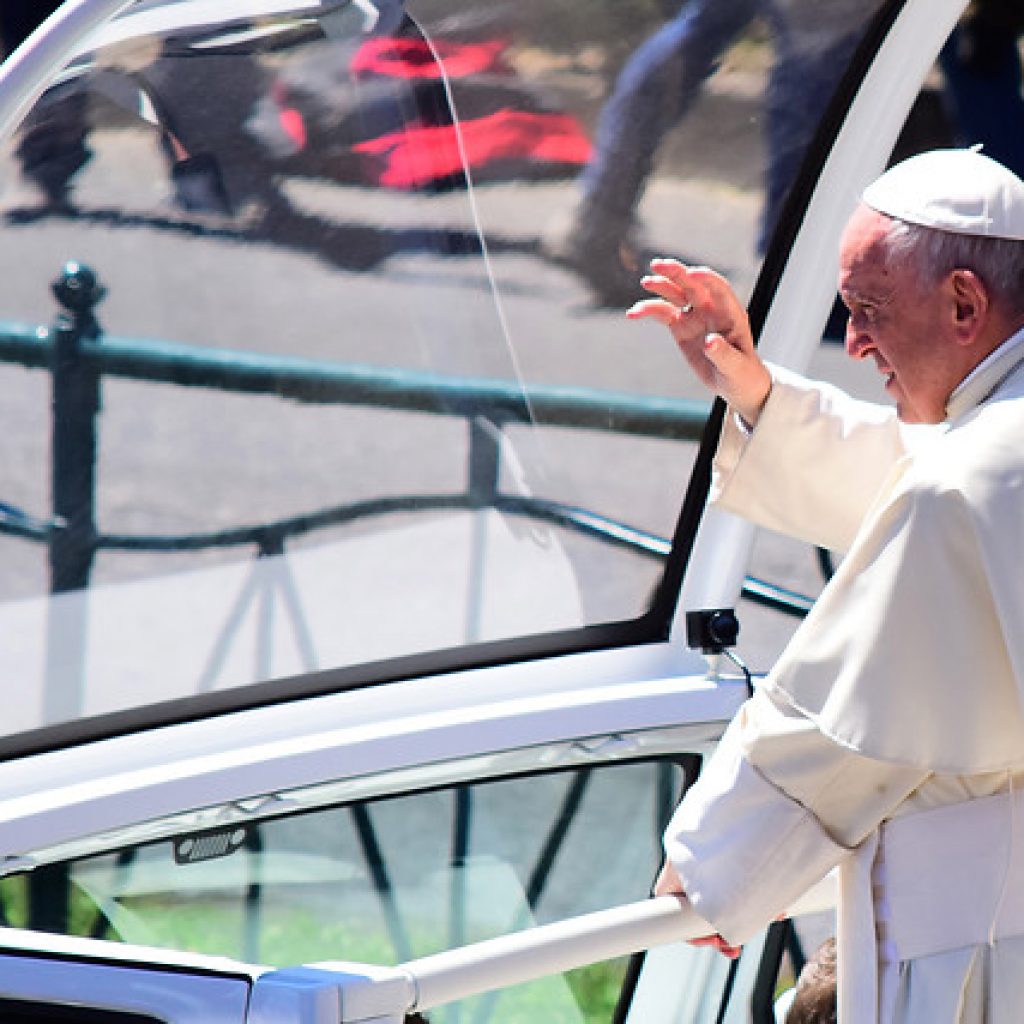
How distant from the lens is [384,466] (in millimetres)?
3301

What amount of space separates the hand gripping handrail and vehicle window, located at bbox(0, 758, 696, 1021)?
90cm

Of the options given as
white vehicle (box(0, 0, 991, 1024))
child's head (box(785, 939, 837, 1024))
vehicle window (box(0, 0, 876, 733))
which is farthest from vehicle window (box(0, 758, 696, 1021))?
child's head (box(785, 939, 837, 1024))

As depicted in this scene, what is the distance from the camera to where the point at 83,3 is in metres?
2.43

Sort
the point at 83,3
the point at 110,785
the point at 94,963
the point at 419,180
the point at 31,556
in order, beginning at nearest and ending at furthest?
the point at 94,963
the point at 83,3
the point at 110,785
the point at 31,556
the point at 419,180

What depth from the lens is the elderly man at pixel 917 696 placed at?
204cm

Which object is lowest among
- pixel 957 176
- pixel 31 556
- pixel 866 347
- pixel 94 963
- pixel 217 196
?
pixel 94 963

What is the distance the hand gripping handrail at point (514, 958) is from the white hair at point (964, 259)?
2.21 feet

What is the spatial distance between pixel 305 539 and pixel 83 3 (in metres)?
1.05

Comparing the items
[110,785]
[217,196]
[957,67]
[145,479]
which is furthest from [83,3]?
[957,67]

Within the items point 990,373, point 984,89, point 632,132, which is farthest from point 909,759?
point 984,89

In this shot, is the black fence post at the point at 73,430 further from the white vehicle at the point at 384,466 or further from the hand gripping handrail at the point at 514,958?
the hand gripping handrail at the point at 514,958

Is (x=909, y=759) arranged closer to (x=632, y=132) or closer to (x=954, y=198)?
(x=954, y=198)

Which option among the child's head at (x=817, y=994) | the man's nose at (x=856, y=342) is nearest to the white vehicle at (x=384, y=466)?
the child's head at (x=817, y=994)

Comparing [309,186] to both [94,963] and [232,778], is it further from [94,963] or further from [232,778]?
[94,963]
